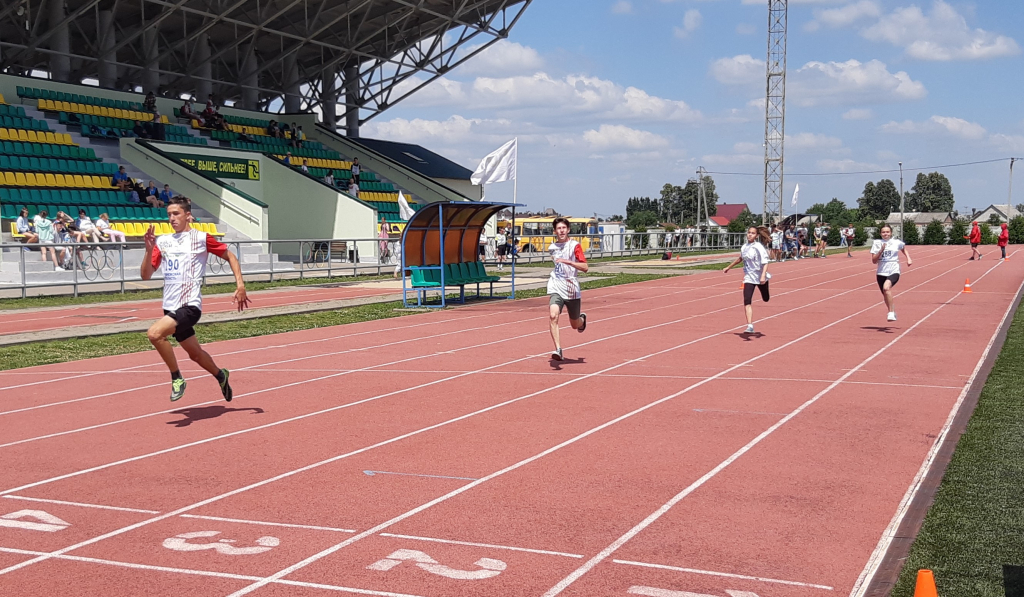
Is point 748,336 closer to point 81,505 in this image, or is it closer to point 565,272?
point 565,272

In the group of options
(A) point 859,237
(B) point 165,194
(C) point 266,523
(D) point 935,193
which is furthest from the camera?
→ (D) point 935,193

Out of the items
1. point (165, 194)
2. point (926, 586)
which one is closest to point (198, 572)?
point (926, 586)

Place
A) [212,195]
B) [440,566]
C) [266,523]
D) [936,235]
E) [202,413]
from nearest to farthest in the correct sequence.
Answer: [440,566]
[266,523]
[202,413]
[212,195]
[936,235]

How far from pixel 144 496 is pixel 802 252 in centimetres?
4953

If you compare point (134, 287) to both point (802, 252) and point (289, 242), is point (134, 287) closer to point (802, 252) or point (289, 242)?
point (289, 242)

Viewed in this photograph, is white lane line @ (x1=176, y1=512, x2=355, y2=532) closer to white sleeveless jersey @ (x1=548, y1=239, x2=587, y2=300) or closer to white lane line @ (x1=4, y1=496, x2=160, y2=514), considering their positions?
white lane line @ (x1=4, y1=496, x2=160, y2=514)

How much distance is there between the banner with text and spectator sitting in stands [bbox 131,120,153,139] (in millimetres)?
2800

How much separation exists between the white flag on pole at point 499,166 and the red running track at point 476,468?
9245mm

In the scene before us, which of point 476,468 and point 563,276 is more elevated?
point 563,276

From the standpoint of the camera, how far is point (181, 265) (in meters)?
8.55

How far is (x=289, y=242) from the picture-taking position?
27.8m

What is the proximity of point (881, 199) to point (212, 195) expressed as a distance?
5567 inches

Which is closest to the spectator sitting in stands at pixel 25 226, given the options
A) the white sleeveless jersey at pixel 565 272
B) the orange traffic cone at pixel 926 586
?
the white sleeveless jersey at pixel 565 272

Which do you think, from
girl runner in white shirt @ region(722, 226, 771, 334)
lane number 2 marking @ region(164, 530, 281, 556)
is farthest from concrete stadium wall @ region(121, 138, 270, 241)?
lane number 2 marking @ region(164, 530, 281, 556)
